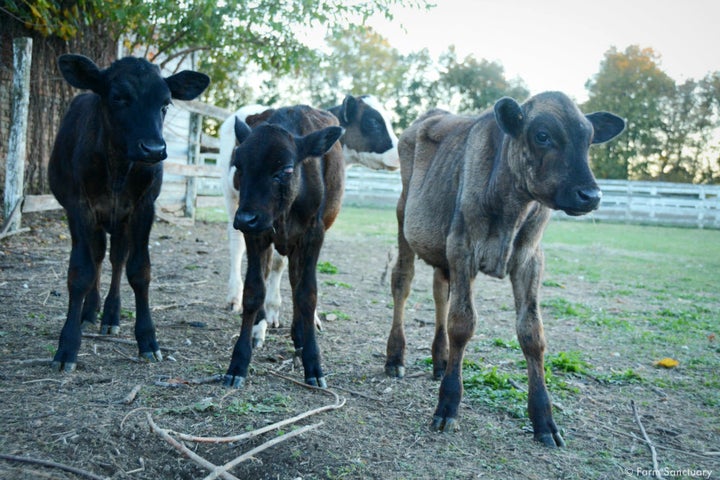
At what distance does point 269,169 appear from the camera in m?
4.46

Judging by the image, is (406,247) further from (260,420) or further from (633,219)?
(633,219)

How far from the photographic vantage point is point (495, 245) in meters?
4.36

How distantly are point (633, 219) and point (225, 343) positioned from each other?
26584 millimetres

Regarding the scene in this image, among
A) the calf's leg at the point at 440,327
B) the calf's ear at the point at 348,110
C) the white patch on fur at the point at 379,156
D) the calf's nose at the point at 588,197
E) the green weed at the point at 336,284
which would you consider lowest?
the green weed at the point at 336,284

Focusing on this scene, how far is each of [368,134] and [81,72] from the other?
4.78 m

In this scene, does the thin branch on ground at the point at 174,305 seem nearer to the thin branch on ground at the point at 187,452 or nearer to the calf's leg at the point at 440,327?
the calf's leg at the point at 440,327

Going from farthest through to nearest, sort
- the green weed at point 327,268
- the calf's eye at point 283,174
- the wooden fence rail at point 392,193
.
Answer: the wooden fence rail at point 392,193, the green weed at point 327,268, the calf's eye at point 283,174

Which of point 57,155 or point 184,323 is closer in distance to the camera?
point 57,155

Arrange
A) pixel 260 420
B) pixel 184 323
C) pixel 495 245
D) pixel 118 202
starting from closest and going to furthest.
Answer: pixel 260 420 → pixel 495 245 → pixel 118 202 → pixel 184 323

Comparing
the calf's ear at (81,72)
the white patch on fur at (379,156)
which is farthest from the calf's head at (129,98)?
the white patch on fur at (379,156)

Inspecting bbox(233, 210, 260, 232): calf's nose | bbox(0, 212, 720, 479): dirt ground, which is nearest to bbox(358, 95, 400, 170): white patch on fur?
bbox(0, 212, 720, 479): dirt ground

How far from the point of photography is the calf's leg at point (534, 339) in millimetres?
4152

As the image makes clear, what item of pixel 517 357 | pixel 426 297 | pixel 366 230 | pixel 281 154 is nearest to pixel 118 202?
pixel 281 154

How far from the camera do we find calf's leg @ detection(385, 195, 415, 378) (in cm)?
533
